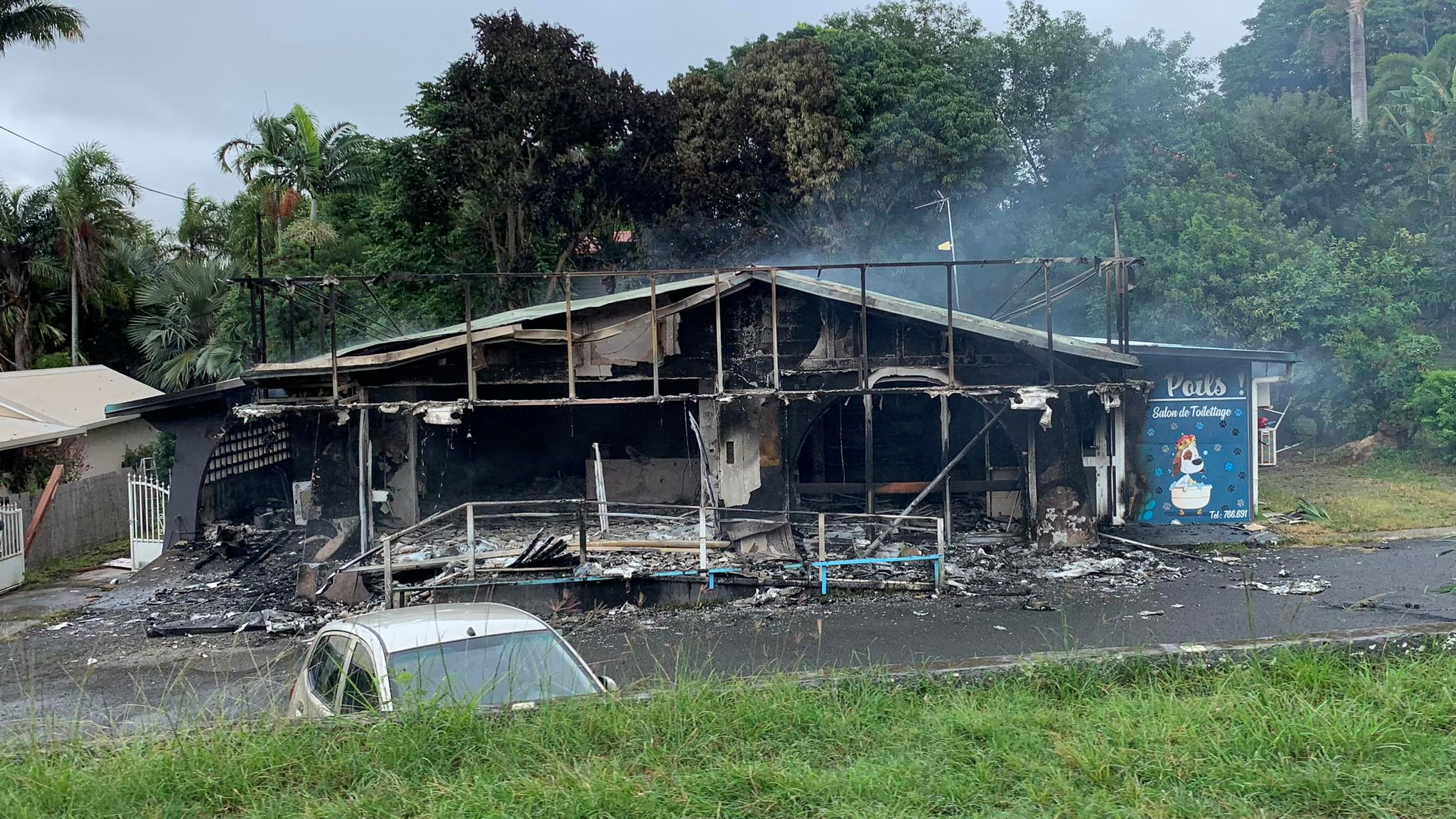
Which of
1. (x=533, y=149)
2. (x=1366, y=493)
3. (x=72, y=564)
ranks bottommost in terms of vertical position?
(x=72, y=564)

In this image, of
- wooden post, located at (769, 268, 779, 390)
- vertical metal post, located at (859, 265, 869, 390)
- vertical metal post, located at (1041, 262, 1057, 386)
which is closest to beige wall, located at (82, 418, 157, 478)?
wooden post, located at (769, 268, 779, 390)

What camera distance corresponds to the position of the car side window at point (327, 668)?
18.8 ft

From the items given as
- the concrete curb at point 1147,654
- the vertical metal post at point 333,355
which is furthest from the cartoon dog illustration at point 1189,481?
the vertical metal post at point 333,355

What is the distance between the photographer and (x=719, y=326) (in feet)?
38.9

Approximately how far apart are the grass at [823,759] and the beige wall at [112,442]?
55.4 ft

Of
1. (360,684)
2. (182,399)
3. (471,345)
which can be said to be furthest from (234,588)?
(360,684)

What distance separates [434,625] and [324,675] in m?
0.69

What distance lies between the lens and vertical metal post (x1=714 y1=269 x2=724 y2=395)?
12.0 metres

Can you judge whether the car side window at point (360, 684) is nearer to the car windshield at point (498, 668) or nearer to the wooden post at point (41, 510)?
the car windshield at point (498, 668)

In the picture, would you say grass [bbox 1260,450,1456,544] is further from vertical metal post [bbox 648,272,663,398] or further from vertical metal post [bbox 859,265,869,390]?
vertical metal post [bbox 648,272,663,398]

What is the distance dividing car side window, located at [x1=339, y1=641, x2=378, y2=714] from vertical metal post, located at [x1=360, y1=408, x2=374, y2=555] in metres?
7.20

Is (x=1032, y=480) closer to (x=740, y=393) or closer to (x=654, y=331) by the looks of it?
(x=740, y=393)

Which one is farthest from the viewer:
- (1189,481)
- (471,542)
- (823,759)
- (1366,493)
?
(1366,493)

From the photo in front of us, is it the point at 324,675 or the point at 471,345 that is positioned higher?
the point at 471,345
